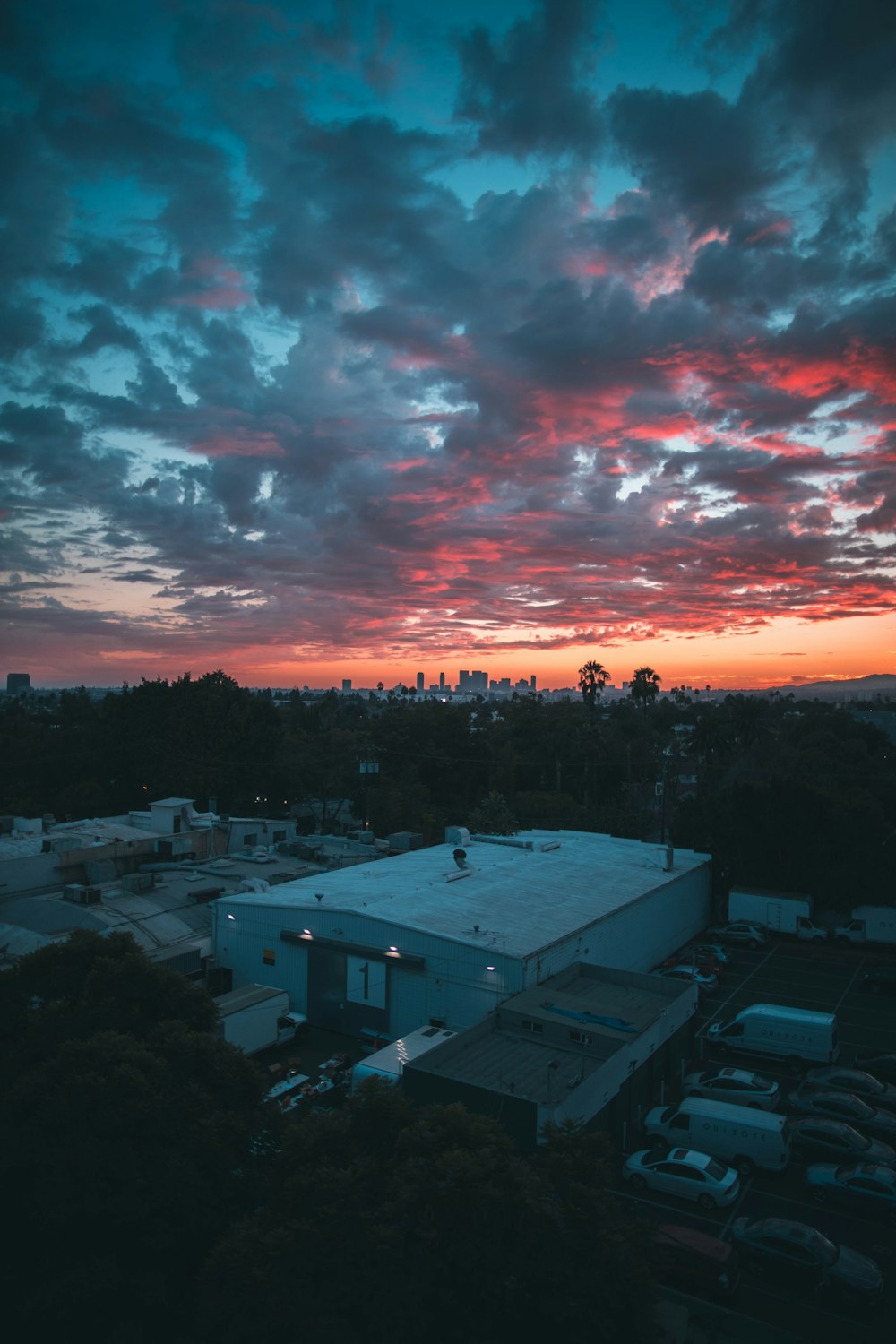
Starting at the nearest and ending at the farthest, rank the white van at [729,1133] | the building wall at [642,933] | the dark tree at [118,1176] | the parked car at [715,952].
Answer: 1. the dark tree at [118,1176]
2. the white van at [729,1133]
3. the building wall at [642,933]
4. the parked car at [715,952]

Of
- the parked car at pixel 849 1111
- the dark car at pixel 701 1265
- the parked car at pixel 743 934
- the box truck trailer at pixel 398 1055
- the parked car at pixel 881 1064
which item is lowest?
the parked car at pixel 743 934

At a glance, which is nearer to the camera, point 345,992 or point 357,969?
point 357,969

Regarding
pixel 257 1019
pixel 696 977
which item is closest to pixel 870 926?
pixel 696 977

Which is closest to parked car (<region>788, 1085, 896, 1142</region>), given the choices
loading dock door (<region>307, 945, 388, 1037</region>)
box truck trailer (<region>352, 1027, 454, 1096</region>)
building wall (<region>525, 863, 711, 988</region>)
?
building wall (<region>525, 863, 711, 988</region>)

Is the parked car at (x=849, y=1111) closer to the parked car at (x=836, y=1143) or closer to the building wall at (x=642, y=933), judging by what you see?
the parked car at (x=836, y=1143)

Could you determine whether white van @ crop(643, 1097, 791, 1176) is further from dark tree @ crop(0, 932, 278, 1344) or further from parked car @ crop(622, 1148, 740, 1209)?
dark tree @ crop(0, 932, 278, 1344)

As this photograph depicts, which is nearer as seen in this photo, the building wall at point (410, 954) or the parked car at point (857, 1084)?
the parked car at point (857, 1084)

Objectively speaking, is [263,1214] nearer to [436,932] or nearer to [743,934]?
[436,932]

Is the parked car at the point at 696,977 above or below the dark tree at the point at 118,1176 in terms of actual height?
below

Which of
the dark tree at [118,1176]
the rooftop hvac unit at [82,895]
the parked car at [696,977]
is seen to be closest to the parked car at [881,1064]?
the parked car at [696,977]
